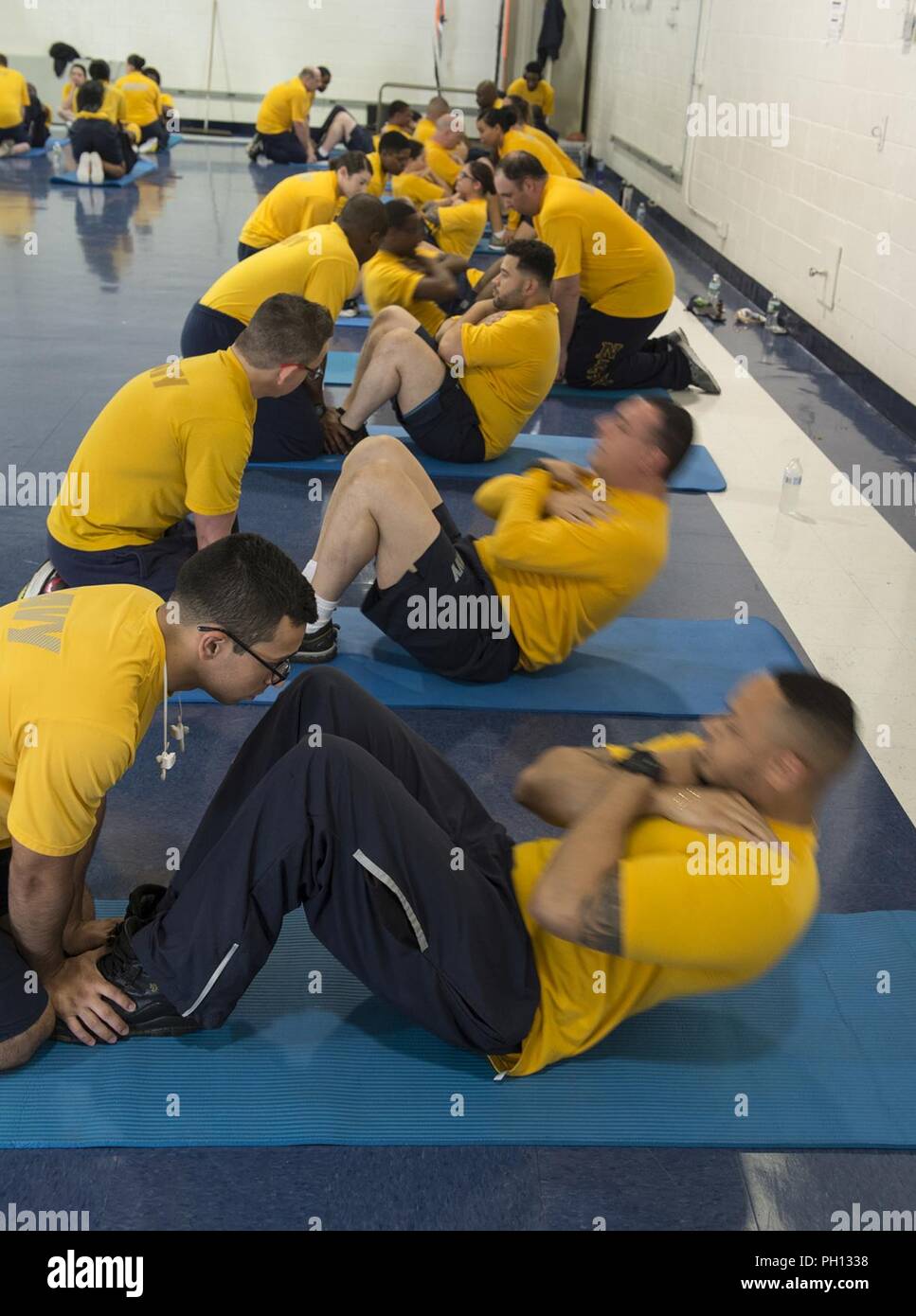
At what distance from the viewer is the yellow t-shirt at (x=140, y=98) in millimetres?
12289

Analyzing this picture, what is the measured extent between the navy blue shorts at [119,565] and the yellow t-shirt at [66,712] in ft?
4.94

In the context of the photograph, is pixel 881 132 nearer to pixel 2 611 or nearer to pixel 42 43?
pixel 2 611

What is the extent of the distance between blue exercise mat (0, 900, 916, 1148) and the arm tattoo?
0.48 meters

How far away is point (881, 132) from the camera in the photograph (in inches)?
233

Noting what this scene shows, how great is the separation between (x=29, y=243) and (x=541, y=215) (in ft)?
13.7

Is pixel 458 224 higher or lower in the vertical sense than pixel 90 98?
lower

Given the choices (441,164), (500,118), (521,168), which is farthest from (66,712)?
(441,164)

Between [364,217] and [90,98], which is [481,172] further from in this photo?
[90,98]

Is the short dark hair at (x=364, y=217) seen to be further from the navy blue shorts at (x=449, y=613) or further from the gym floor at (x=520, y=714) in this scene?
the navy blue shorts at (x=449, y=613)

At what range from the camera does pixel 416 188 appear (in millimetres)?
8602

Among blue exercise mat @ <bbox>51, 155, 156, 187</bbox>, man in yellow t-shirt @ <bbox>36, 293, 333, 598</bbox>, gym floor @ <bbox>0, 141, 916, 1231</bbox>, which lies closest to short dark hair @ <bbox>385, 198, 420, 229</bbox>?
gym floor @ <bbox>0, 141, 916, 1231</bbox>

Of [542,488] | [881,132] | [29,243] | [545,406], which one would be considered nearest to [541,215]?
[545,406]

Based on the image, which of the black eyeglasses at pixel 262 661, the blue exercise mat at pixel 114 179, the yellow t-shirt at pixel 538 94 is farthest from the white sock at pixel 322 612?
the yellow t-shirt at pixel 538 94

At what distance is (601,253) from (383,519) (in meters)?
3.30
